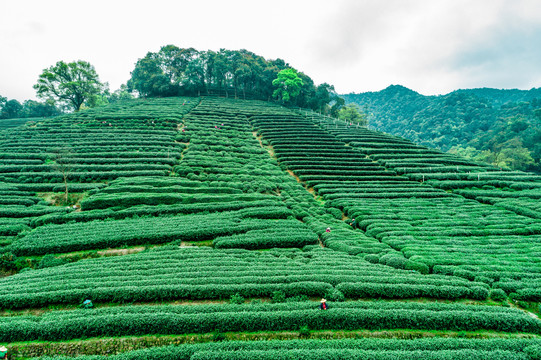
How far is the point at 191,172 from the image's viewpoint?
30.5m

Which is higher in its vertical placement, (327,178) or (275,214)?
(327,178)

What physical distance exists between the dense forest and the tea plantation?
42.7 m

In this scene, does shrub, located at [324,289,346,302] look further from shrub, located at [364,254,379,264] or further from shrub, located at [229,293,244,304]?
shrub, located at [364,254,379,264]

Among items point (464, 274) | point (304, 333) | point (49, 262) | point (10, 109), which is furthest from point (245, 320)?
point (10, 109)

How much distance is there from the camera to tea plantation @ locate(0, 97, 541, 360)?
30.8 feet

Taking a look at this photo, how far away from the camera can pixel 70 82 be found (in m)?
59.9

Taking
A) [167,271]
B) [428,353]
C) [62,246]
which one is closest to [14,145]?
[62,246]

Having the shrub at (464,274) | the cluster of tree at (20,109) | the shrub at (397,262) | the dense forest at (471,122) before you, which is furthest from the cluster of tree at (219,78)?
the shrub at (464,274)

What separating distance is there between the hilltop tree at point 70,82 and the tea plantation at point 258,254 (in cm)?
2840

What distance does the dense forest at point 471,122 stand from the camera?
2499 inches

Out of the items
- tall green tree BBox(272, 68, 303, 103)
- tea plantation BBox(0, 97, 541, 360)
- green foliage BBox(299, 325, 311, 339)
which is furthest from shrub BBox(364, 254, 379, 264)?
tall green tree BBox(272, 68, 303, 103)

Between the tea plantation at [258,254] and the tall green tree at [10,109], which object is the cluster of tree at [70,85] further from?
the tea plantation at [258,254]

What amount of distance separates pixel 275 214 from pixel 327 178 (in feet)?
45.5

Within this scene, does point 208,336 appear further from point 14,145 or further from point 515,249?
point 14,145
